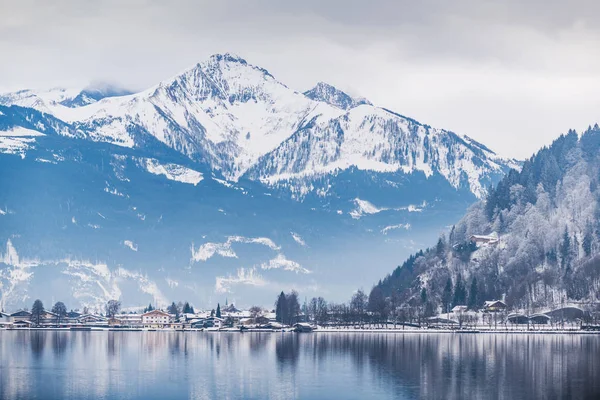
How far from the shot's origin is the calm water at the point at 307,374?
134875mm

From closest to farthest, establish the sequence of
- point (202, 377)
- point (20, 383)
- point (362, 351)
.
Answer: point (20, 383) → point (202, 377) → point (362, 351)

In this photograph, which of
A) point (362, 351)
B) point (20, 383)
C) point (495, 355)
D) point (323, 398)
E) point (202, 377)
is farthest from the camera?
point (362, 351)

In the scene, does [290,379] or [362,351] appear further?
[362,351]

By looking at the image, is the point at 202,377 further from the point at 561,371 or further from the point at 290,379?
the point at 561,371

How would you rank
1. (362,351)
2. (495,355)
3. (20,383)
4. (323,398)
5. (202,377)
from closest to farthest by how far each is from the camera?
(323,398), (20,383), (202,377), (495,355), (362,351)

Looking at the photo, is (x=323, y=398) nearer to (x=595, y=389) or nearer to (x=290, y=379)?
(x=290, y=379)

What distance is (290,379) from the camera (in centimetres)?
14850

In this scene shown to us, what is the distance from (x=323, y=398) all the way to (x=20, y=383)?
31805 millimetres

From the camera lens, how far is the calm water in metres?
135

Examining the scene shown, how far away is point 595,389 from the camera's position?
442 ft

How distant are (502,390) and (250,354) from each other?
59343mm

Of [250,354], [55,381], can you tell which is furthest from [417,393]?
[250,354]

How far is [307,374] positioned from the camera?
154500 millimetres

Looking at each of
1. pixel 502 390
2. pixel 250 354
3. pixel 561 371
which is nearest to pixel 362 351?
pixel 250 354
